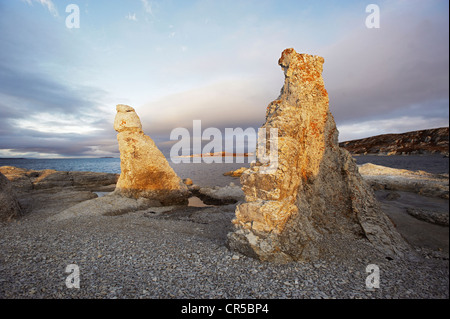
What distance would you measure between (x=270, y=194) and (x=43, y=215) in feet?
50.8

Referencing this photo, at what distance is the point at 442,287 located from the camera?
3.37 m

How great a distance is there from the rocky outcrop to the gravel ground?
1.95ft

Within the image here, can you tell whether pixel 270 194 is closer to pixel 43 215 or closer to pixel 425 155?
pixel 43 215

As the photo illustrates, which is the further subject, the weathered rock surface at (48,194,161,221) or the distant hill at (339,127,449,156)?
the distant hill at (339,127,449,156)

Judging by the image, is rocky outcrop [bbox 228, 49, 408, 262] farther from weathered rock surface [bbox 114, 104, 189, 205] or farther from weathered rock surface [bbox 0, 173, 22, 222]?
weathered rock surface [bbox 0, 173, 22, 222]

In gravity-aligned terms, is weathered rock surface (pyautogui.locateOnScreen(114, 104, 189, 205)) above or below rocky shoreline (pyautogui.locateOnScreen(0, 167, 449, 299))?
above

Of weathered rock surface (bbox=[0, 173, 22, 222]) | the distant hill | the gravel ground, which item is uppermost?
the distant hill

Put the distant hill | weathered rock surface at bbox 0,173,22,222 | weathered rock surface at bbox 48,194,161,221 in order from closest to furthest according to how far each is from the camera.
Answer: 1. weathered rock surface at bbox 0,173,22,222
2. weathered rock surface at bbox 48,194,161,221
3. the distant hill

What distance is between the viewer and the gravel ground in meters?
5.71

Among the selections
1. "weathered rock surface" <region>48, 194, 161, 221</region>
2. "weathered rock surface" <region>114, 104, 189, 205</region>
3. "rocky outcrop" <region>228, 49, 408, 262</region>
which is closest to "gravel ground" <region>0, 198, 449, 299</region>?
"rocky outcrop" <region>228, 49, 408, 262</region>

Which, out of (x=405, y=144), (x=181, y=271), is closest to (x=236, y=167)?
(x=405, y=144)

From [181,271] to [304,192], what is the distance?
5.72 m

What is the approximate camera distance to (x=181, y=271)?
22.4 feet
